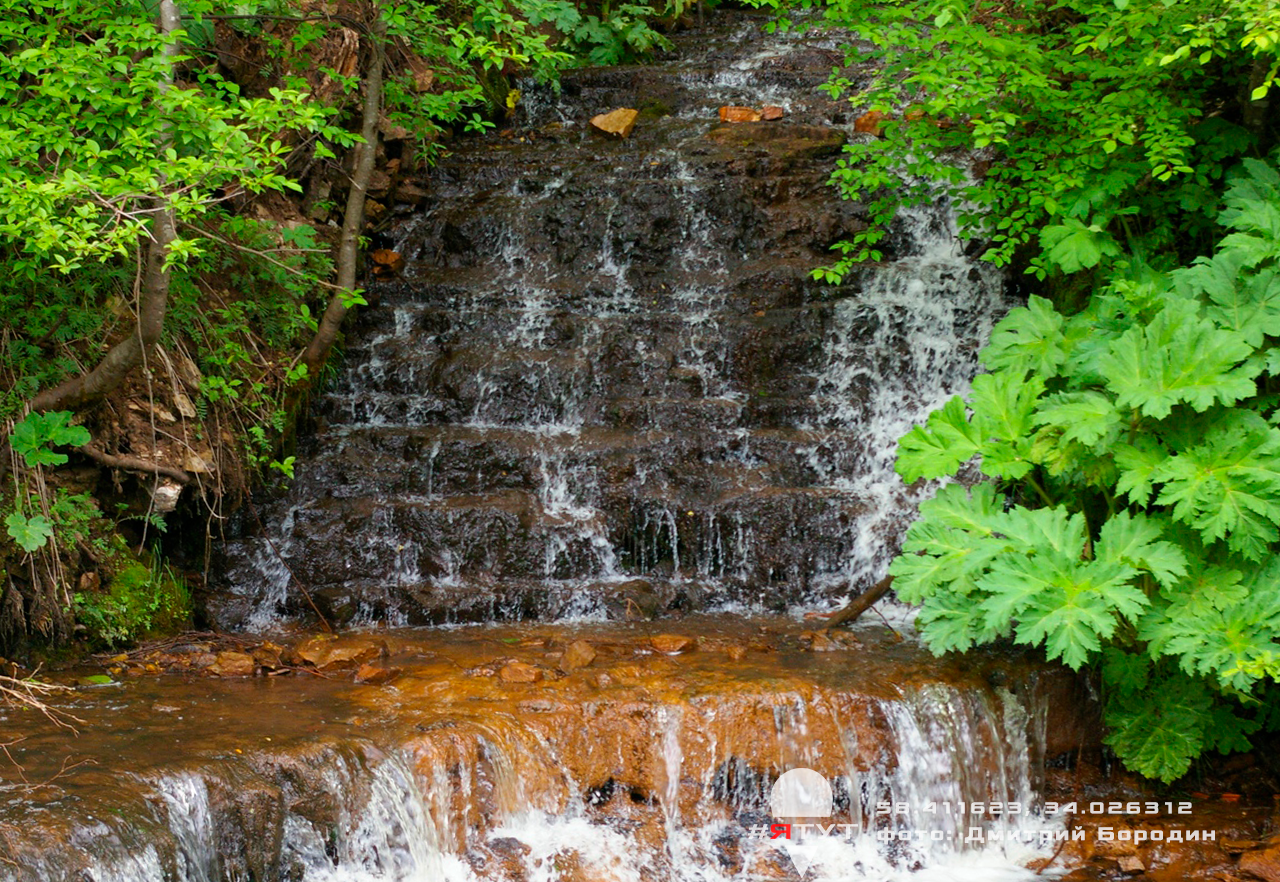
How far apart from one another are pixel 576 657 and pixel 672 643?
0.61m

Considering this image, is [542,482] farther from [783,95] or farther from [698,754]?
[783,95]

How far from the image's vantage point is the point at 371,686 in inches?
223

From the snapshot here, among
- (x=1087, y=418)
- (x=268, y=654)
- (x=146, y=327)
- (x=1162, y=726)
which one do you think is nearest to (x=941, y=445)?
(x=1087, y=418)

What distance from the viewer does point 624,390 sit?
28.3 feet

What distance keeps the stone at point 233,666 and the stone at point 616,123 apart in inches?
288

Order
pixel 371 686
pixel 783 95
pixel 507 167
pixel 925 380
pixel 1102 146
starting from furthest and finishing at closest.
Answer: pixel 783 95
pixel 507 167
pixel 925 380
pixel 1102 146
pixel 371 686

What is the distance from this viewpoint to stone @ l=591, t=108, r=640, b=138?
11.5 metres

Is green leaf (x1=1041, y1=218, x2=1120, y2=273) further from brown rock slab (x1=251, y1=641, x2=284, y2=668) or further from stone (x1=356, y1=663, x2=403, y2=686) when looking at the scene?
brown rock slab (x1=251, y1=641, x2=284, y2=668)


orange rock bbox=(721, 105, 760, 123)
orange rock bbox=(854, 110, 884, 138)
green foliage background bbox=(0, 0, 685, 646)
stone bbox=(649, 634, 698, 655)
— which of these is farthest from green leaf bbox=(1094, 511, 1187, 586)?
orange rock bbox=(721, 105, 760, 123)

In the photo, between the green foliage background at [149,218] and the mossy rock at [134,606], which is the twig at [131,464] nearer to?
the green foliage background at [149,218]

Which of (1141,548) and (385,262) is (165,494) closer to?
(385,262)

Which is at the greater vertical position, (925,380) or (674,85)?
(674,85)

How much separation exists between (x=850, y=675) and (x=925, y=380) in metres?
3.61

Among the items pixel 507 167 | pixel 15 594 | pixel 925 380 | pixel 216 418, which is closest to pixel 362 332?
pixel 216 418
